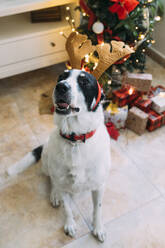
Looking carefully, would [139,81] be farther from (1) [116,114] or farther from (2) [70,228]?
Result: (2) [70,228]

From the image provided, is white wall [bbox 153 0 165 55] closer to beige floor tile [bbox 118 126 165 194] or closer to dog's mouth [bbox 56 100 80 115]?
beige floor tile [bbox 118 126 165 194]

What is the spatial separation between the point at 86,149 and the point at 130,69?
1071 millimetres

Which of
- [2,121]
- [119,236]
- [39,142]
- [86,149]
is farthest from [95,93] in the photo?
[2,121]

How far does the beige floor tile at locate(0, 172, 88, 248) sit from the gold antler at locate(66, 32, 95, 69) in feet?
2.81

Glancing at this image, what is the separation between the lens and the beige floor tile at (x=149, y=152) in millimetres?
1804

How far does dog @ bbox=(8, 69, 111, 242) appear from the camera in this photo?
3.36ft

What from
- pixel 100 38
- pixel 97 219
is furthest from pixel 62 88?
pixel 100 38

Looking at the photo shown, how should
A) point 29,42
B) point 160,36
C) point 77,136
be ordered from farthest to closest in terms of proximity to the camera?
point 160,36 → point 29,42 → point 77,136

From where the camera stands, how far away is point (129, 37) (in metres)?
1.96

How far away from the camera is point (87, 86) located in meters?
1.04

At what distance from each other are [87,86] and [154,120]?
1102mm

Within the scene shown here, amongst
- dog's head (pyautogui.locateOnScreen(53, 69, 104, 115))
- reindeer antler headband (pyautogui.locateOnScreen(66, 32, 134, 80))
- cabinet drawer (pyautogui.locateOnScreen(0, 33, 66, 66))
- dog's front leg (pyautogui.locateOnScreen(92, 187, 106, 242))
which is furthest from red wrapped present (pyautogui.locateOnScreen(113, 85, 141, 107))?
dog's head (pyautogui.locateOnScreen(53, 69, 104, 115))

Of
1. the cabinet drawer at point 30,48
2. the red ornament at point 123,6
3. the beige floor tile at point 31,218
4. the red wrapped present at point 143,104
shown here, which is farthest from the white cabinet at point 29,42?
the beige floor tile at point 31,218

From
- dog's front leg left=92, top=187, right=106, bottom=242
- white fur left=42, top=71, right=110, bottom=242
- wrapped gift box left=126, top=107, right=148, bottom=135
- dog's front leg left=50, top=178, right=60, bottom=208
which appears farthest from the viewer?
wrapped gift box left=126, top=107, right=148, bottom=135
